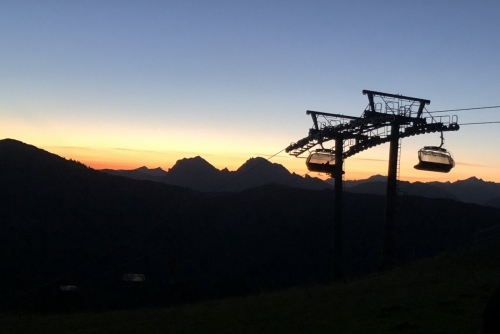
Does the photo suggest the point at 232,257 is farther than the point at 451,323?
Yes

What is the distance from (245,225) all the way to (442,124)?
69981 mm

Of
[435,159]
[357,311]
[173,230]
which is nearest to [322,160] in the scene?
[435,159]

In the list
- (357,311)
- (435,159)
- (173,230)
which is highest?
(435,159)

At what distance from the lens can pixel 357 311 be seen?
69.0 feet

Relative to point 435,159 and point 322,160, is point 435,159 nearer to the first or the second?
point 435,159

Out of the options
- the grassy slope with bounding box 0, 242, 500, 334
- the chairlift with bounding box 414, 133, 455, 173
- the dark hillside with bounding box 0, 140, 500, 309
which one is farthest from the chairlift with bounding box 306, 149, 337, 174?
the dark hillside with bounding box 0, 140, 500, 309

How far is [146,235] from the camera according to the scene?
93.9 meters

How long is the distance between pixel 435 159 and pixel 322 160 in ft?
27.8

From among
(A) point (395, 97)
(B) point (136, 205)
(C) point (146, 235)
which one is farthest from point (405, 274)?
(B) point (136, 205)

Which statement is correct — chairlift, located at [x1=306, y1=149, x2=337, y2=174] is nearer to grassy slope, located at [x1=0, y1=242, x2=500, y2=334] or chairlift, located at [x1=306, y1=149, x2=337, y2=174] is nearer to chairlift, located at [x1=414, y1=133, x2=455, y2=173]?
chairlift, located at [x1=414, y1=133, x2=455, y2=173]

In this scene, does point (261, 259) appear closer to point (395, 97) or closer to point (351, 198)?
point (351, 198)

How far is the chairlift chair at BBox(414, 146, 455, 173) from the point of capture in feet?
110

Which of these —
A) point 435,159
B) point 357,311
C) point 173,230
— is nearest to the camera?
point 357,311

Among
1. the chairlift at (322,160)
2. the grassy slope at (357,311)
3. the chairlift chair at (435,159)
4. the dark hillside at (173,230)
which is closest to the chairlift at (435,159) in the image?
the chairlift chair at (435,159)
